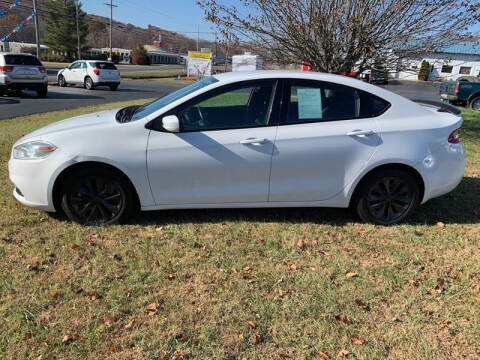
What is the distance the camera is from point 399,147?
13.0ft

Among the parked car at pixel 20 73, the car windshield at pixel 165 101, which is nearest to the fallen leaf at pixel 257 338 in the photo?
the car windshield at pixel 165 101

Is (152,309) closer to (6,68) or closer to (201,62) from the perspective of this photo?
(6,68)

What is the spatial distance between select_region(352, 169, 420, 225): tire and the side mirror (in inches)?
78.4

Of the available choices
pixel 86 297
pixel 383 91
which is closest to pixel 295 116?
pixel 383 91

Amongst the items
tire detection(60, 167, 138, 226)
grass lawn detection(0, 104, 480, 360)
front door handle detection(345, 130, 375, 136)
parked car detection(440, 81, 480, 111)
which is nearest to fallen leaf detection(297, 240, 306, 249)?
grass lawn detection(0, 104, 480, 360)

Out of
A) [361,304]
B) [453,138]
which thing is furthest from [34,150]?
[453,138]

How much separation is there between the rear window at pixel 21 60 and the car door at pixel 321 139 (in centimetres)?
1568

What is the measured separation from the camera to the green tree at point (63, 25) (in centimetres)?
6812

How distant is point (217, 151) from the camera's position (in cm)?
380

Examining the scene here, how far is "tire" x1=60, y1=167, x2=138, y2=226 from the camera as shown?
151 inches

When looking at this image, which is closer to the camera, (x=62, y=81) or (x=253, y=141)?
(x=253, y=141)

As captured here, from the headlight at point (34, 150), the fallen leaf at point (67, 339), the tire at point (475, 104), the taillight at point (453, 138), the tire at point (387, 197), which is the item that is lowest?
the fallen leaf at point (67, 339)

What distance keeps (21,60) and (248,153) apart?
15908 millimetres

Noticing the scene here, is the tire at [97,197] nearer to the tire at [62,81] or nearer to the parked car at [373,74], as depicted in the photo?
the parked car at [373,74]
